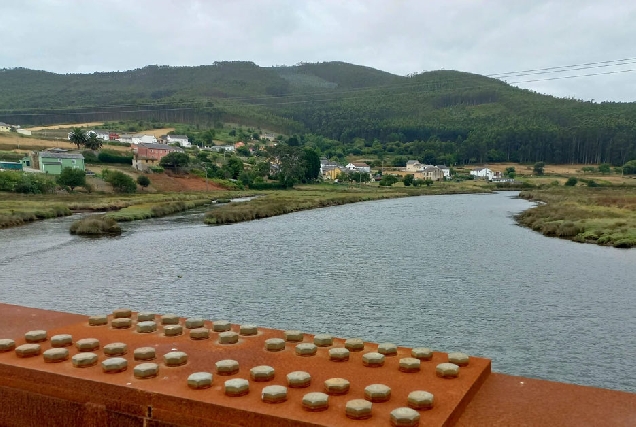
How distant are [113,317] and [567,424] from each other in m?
4.95

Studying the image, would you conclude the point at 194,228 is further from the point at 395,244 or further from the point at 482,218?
the point at 482,218

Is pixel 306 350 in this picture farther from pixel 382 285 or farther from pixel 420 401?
pixel 382 285

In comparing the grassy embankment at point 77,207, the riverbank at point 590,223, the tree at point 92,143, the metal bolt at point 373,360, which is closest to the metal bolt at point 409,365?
the metal bolt at point 373,360

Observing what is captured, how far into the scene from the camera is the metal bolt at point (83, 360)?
4613mm

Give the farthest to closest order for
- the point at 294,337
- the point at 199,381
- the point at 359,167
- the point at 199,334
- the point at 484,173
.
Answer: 1. the point at 359,167
2. the point at 484,173
3. the point at 199,334
4. the point at 294,337
5. the point at 199,381

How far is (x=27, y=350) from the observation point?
4887mm

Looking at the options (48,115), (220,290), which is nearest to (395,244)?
(220,290)

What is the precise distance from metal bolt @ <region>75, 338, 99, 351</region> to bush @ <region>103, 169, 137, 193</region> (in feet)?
244

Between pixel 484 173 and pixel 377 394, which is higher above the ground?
pixel 377 394

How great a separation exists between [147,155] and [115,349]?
3957 inches

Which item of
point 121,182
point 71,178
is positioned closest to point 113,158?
point 121,182

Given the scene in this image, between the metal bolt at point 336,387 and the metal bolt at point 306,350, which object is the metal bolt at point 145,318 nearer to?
the metal bolt at point 306,350

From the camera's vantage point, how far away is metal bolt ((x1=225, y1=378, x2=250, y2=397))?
4.05m

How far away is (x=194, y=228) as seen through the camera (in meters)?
39.3
